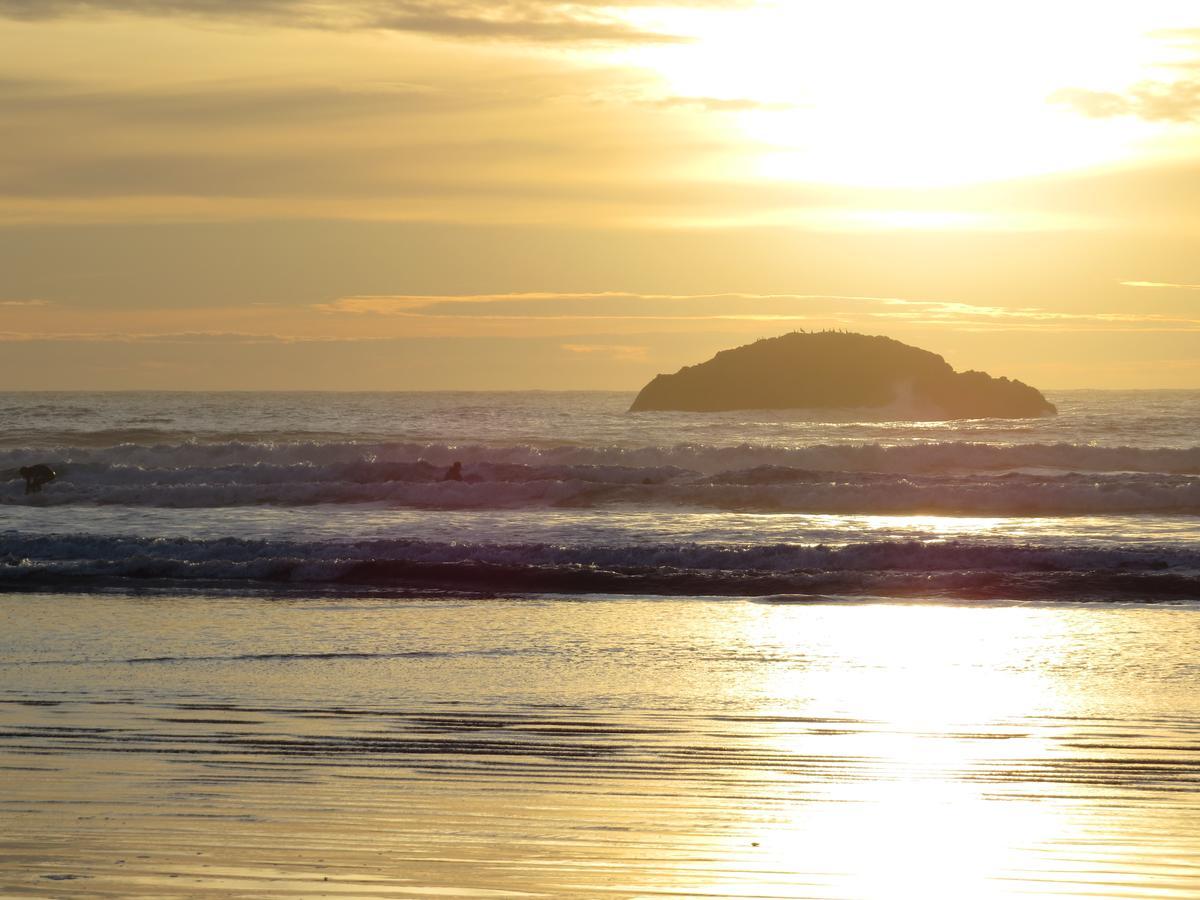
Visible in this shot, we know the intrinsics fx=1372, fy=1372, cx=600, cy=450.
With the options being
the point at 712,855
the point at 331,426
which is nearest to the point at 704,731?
the point at 712,855

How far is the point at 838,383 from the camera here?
94.8m

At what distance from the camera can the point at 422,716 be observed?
855 centimetres

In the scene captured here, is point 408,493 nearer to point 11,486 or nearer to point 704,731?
point 11,486

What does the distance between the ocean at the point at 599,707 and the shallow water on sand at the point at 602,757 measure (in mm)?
28

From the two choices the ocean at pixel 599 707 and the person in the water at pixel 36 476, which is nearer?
the ocean at pixel 599 707

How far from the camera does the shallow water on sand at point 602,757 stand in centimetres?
545

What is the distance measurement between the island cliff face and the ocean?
2744 inches

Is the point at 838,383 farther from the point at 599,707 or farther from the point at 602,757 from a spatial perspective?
the point at 602,757

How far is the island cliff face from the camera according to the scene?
91.5 metres

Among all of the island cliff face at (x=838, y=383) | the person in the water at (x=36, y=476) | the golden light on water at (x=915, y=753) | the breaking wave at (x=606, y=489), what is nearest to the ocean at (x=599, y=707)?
the golden light on water at (x=915, y=753)

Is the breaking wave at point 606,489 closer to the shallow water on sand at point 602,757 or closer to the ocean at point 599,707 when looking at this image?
the ocean at point 599,707

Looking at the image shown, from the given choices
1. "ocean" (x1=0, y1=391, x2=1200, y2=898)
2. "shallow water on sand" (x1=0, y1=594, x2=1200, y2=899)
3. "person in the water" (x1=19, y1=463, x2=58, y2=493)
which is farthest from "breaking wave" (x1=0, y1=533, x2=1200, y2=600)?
"person in the water" (x1=19, y1=463, x2=58, y2=493)

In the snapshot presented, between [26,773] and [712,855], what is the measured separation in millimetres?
3641

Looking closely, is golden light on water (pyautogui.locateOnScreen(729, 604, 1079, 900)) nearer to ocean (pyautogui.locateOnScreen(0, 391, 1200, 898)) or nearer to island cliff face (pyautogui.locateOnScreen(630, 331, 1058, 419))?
ocean (pyautogui.locateOnScreen(0, 391, 1200, 898))
